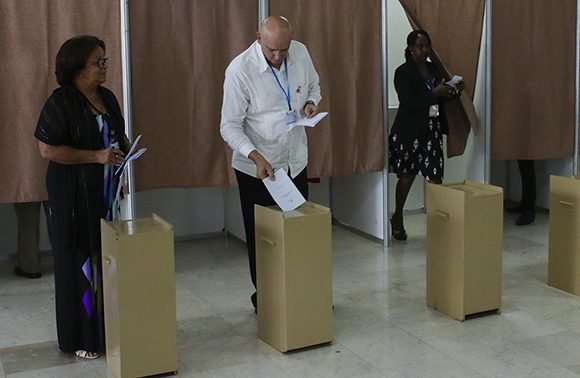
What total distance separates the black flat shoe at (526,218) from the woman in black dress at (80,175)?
3.32m

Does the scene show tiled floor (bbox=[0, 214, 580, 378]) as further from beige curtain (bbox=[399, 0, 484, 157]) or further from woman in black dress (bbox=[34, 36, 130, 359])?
beige curtain (bbox=[399, 0, 484, 157])

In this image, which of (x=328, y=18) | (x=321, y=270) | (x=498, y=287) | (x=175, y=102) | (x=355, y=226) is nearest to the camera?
(x=321, y=270)

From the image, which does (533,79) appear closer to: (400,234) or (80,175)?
(400,234)

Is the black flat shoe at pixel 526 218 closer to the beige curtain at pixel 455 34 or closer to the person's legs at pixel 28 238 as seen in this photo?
the beige curtain at pixel 455 34

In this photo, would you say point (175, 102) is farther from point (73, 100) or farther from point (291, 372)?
point (291, 372)

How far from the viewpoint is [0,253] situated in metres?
4.88

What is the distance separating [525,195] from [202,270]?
255cm

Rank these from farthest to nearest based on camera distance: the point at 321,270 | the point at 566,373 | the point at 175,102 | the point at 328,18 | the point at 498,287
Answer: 1. the point at 328,18
2. the point at 175,102
3. the point at 498,287
4. the point at 321,270
5. the point at 566,373

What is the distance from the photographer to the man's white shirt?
11.3 feet

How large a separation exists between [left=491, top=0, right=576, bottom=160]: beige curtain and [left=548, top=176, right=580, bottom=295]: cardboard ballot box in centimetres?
137

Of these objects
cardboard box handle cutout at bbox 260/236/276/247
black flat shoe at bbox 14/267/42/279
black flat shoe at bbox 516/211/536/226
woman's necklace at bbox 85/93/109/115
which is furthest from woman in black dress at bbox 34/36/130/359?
black flat shoe at bbox 516/211/536/226

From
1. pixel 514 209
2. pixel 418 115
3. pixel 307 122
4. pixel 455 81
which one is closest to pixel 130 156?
pixel 307 122

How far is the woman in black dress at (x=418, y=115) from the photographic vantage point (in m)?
4.91

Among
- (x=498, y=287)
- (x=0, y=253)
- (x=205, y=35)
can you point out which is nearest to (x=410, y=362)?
(x=498, y=287)
